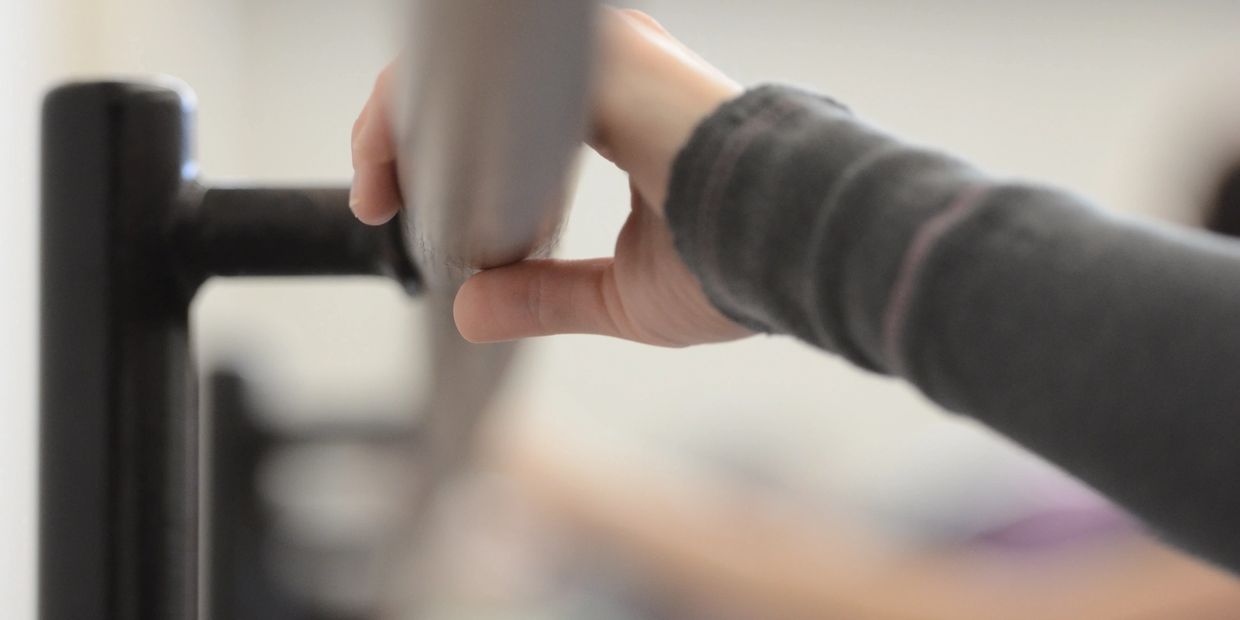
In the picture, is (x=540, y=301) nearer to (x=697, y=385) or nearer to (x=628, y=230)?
(x=628, y=230)

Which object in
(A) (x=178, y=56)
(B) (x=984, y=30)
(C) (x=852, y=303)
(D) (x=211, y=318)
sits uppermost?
(C) (x=852, y=303)

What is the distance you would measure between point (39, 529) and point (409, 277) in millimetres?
136

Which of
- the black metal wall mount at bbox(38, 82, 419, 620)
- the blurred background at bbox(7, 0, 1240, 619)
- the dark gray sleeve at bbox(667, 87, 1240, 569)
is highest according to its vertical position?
the dark gray sleeve at bbox(667, 87, 1240, 569)

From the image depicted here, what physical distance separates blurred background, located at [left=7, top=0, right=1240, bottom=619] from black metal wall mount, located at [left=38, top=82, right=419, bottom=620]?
0.07m

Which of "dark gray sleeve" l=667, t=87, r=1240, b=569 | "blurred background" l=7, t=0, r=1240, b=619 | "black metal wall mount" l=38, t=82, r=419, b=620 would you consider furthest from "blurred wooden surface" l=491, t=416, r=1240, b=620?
"dark gray sleeve" l=667, t=87, r=1240, b=569

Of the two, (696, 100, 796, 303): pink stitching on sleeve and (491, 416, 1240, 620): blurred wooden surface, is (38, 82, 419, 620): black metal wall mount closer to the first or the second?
(696, 100, 796, 303): pink stitching on sleeve

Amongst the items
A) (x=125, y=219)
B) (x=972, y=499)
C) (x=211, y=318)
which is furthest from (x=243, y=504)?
(x=211, y=318)

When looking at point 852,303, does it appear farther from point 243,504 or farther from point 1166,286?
point 243,504

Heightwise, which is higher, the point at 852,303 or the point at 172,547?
the point at 852,303

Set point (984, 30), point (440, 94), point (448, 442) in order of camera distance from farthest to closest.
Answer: point (984, 30) → point (448, 442) → point (440, 94)

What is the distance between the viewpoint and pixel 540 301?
30 cm

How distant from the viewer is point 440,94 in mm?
128

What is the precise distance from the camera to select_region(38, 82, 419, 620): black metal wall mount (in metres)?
0.30

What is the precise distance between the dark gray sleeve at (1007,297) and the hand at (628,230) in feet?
0.11
